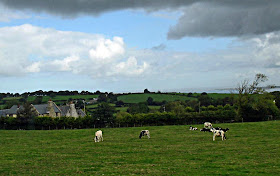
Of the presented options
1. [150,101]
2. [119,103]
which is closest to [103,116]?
[119,103]

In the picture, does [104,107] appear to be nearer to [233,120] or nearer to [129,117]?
[129,117]

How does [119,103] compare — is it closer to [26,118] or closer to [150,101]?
[150,101]

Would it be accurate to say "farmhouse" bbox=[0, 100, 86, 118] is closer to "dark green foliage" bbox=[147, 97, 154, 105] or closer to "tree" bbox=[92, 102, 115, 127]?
"tree" bbox=[92, 102, 115, 127]

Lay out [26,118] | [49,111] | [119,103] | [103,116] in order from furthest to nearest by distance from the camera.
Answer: [119,103] → [49,111] → [26,118] → [103,116]

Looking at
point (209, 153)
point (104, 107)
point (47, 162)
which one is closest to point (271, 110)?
point (104, 107)

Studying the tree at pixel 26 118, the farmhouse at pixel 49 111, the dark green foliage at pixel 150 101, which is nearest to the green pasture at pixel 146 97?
the dark green foliage at pixel 150 101

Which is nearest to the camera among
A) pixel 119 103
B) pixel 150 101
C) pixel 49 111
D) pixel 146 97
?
pixel 49 111

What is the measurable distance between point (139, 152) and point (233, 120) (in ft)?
195

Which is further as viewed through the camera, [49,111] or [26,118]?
[49,111]

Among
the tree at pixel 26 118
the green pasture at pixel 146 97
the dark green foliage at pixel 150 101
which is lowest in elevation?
the tree at pixel 26 118

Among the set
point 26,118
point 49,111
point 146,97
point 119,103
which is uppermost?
point 146,97

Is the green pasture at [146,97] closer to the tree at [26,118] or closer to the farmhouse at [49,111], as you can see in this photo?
the farmhouse at [49,111]

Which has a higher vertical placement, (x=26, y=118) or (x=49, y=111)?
(x=49, y=111)

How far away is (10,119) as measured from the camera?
82.8 metres
